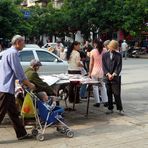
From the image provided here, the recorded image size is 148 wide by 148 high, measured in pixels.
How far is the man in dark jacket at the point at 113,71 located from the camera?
10.0m

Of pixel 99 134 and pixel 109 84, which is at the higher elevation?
pixel 109 84

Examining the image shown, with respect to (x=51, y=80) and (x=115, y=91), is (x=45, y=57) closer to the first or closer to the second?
(x=115, y=91)

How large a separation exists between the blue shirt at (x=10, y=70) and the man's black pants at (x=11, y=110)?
12 cm

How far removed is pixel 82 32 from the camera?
156 feet

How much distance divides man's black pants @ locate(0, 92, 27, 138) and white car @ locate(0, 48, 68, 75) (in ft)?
24.6

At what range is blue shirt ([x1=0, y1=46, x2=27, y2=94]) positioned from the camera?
7.47 meters

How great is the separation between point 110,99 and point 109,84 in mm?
362

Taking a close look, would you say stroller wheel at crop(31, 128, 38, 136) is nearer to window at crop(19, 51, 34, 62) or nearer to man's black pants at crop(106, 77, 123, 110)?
man's black pants at crop(106, 77, 123, 110)

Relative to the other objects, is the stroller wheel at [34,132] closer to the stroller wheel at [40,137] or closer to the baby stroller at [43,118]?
the baby stroller at [43,118]

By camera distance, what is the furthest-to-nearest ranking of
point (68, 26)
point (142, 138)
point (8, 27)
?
1. point (68, 26)
2. point (8, 27)
3. point (142, 138)

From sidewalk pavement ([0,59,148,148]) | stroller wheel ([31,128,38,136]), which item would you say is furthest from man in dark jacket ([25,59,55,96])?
stroller wheel ([31,128,38,136])

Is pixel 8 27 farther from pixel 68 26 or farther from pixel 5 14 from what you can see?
pixel 68 26

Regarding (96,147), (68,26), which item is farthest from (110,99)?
(68,26)

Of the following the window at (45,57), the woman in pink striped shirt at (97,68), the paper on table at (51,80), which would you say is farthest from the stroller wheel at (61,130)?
the window at (45,57)
